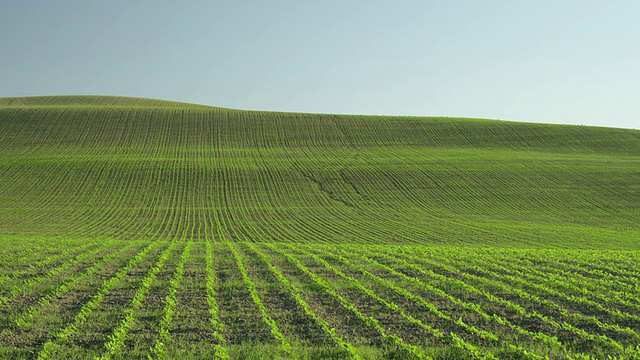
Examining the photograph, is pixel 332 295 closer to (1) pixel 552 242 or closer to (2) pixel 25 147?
(1) pixel 552 242

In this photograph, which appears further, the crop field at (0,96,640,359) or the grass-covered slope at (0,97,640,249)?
the grass-covered slope at (0,97,640,249)

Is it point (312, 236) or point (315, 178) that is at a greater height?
point (315, 178)

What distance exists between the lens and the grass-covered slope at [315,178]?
41.7m

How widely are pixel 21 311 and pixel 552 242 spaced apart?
33.4 m

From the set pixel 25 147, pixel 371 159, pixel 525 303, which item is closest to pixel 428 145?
pixel 371 159

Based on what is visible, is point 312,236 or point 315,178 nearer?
point 312,236

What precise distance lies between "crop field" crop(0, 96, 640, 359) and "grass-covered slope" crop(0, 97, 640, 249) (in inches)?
17.1

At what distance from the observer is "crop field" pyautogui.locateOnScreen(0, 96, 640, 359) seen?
1131 cm

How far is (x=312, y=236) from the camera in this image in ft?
123

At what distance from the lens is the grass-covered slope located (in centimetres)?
4172

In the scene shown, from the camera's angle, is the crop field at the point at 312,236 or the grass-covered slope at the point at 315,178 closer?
the crop field at the point at 312,236

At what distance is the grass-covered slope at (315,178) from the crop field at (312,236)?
1.42ft

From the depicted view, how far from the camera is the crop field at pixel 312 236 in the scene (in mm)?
11312

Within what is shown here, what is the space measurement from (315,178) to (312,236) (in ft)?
87.1
